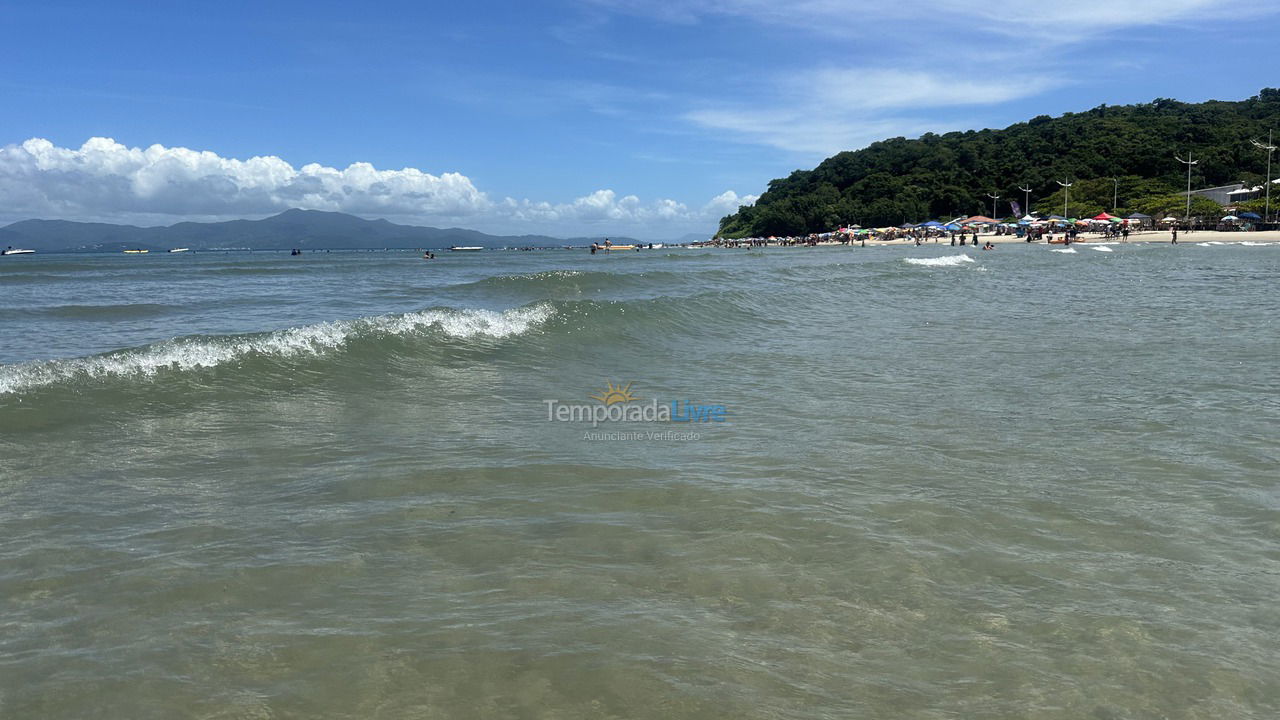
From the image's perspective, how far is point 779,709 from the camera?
2.66m

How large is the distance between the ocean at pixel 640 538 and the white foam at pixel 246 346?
71 millimetres

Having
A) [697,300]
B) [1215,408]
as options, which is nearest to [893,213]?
[697,300]

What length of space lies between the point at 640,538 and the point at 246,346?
8.36m

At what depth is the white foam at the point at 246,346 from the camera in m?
8.38

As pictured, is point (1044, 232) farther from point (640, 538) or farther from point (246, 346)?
point (640, 538)

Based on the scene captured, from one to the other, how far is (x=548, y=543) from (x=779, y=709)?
6.12 ft

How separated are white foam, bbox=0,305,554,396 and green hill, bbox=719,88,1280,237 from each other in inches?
3620

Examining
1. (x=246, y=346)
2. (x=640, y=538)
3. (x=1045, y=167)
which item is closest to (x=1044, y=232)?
(x=1045, y=167)

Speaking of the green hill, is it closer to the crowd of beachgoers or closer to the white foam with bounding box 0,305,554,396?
the crowd of beachgoers

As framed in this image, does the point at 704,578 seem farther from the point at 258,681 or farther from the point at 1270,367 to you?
the point at 1270,367

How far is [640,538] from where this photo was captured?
4.27 metres

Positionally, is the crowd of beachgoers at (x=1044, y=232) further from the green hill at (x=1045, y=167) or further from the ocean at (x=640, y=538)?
the ocean at (x=640, y=538)

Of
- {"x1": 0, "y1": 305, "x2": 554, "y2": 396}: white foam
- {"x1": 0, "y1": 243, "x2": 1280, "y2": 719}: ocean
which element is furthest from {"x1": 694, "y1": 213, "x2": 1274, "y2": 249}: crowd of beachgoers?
{"x1": 0, "y1": 243, "x2": 1280, "y2": 719}: ocean

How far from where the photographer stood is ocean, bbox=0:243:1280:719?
2.84 metres
